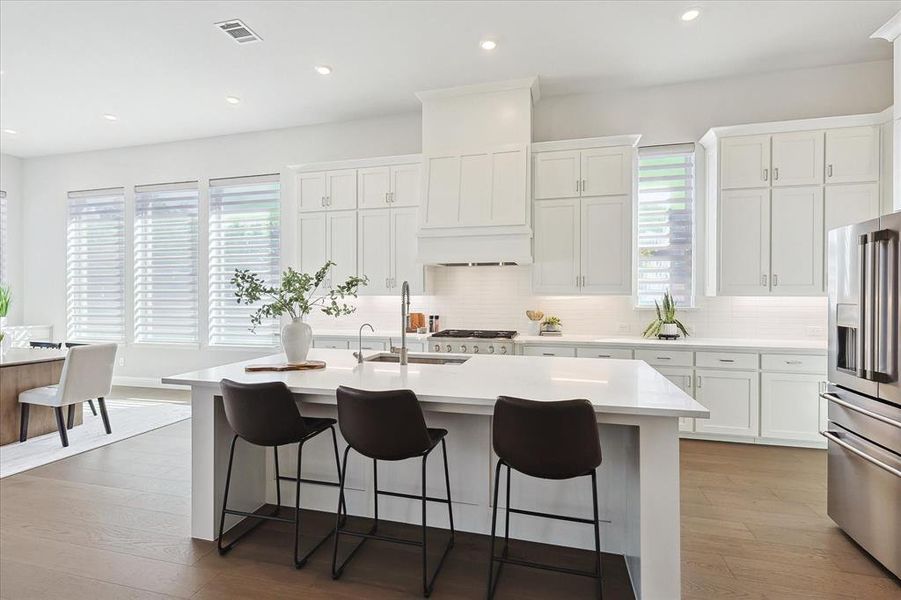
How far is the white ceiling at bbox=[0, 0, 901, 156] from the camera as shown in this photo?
3422 mm

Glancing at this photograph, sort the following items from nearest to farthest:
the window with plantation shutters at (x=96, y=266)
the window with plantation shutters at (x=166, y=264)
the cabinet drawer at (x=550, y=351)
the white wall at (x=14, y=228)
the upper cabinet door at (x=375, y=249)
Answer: the cabinet drawer at (x=550, y=351) < the upper cabinet door at (x=375, y=249) < the window with plantation shutters at (x=166, y=264) < the window with plantation shutters at (x=96, y=266) < the white wall at (x=14, y=228)

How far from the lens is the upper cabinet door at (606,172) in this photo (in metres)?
4.45

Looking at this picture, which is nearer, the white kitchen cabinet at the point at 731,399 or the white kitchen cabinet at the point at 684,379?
the white kitchen cabinet at the point at 731,399

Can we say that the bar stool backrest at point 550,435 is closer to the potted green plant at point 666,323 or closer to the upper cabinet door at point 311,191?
the potted green plant at point 666,323

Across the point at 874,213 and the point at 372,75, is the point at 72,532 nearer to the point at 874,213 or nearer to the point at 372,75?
the point at 372,75

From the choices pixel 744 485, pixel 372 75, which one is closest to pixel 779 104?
pixel 744 485

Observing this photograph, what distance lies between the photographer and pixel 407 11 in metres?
3.41

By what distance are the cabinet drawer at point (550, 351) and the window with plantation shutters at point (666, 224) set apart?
1.00 m

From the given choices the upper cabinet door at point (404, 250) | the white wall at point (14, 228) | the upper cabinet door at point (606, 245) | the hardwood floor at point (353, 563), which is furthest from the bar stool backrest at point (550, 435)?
the white wall at point (14, 228)

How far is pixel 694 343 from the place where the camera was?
13.8ft

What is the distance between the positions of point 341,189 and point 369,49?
165cm

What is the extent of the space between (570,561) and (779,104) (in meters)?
4.51

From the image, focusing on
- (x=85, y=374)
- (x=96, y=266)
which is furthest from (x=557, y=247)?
(x=96, y=266)

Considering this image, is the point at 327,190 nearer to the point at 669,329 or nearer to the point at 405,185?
the point at 405,185
